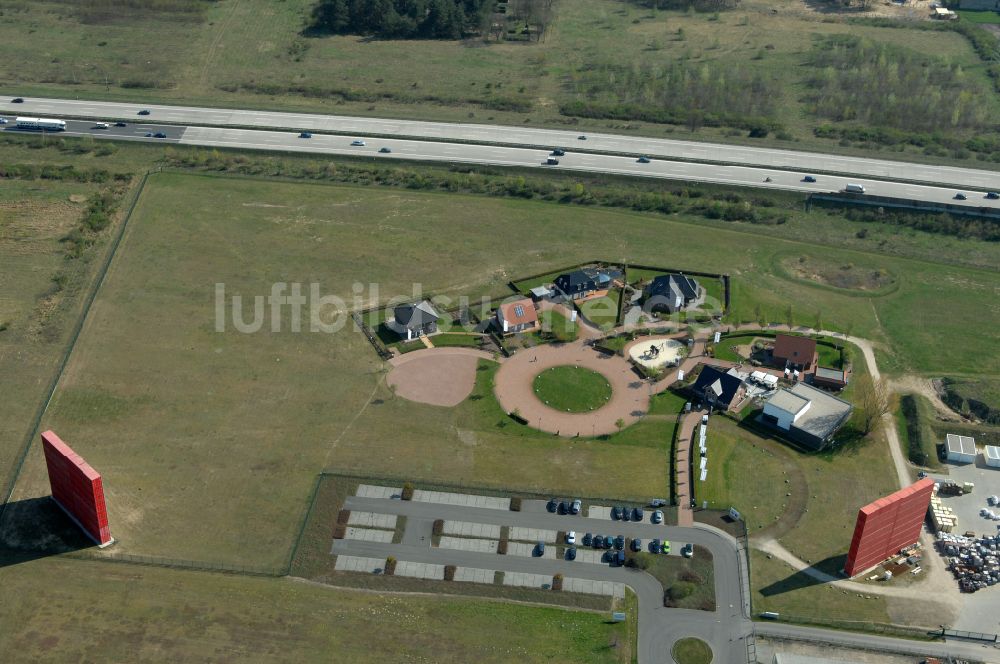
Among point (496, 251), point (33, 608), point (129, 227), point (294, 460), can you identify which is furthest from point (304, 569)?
point (129, 227)

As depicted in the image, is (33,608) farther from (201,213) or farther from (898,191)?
(898,191)

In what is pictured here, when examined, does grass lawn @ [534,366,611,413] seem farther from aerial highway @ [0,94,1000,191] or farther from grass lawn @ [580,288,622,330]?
aerial highway @ [0,94,1000,191]

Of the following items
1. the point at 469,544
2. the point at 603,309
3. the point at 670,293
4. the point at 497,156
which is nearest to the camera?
the point at 469,544

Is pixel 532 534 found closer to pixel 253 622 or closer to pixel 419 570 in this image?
pixel 419 570

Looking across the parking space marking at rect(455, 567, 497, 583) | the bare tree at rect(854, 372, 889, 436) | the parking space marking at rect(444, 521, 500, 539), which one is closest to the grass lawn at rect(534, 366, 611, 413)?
the parking space marking at rect(444, 521, 500, 539)

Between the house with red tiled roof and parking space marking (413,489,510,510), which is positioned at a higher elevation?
the house with red tiled roof

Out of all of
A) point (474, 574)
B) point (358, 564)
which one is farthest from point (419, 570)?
point (358, 564)
